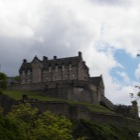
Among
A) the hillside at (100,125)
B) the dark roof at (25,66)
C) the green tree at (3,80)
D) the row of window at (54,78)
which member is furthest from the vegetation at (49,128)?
the dark roof at (25,66)

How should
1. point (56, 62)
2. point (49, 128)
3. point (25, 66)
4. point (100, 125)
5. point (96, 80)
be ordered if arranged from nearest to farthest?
point (49, 128), point (100, 125), point (96, 80), point (56, 62), point (25, 66)

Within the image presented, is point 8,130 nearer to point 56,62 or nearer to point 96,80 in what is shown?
point 96,80

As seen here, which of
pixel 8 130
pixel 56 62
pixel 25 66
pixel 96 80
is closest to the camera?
pixel 8 130

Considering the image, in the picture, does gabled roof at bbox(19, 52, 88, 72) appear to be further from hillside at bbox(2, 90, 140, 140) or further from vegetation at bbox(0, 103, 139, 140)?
vegetation at bbox(0, 103, 139, 140)

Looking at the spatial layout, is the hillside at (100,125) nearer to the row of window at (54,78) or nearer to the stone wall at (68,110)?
the stone wall at (68,110)

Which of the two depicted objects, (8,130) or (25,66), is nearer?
(8,130)

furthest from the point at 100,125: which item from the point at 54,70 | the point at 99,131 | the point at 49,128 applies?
the point at 49,128

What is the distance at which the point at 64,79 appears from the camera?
103m

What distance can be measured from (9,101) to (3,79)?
1823 cm

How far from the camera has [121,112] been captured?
99375 mm

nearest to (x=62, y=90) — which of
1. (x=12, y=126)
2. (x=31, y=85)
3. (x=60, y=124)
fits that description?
(x=31, y=85)

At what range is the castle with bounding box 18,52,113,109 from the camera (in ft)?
297

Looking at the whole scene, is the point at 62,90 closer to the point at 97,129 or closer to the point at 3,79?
the point at 3,79

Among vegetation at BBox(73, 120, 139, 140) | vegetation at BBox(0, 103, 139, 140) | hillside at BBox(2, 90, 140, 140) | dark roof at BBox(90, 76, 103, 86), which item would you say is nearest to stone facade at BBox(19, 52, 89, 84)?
dark roof at BBox(90, 76, 103, 86)
